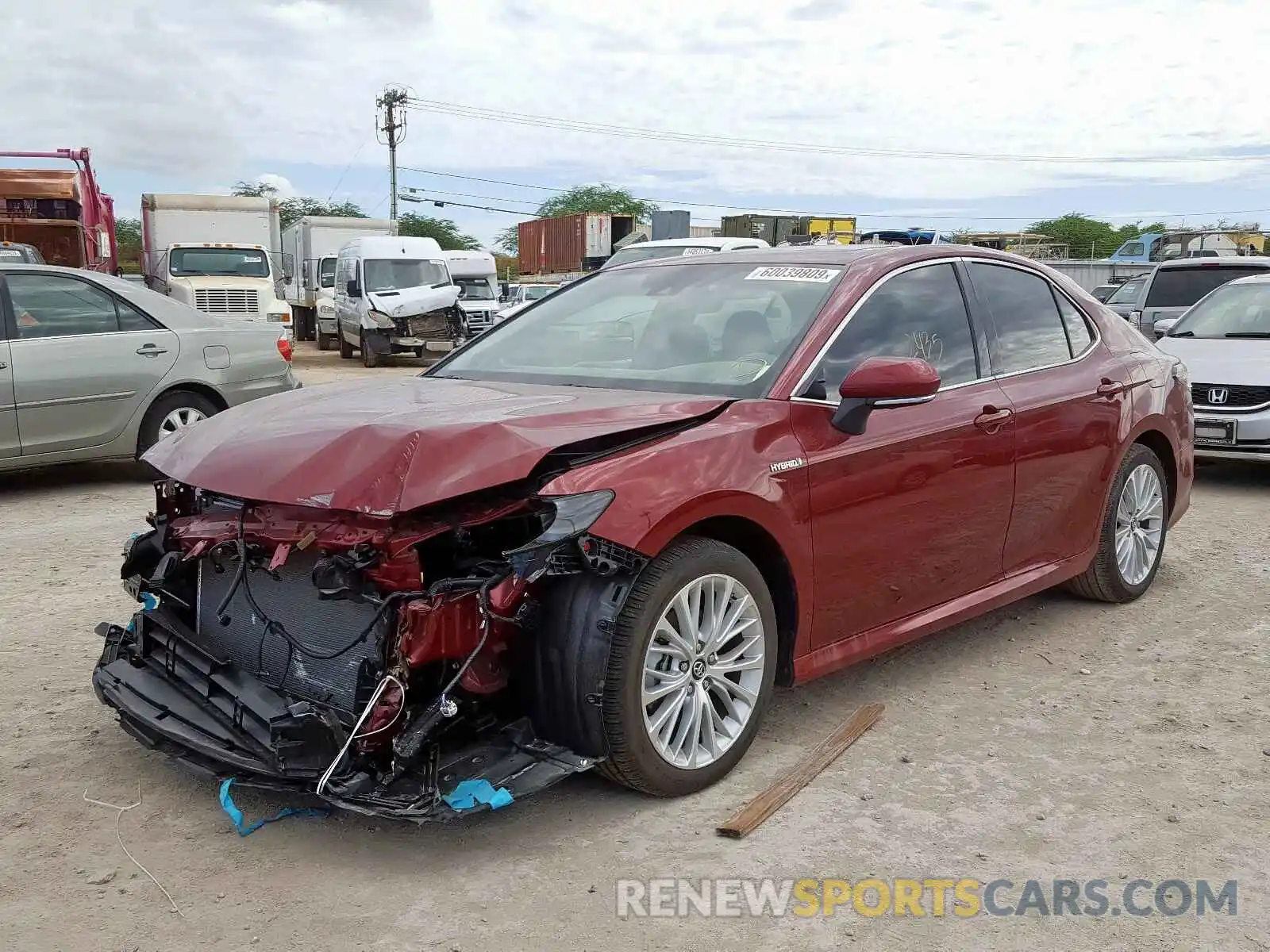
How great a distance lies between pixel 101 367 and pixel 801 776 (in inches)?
248

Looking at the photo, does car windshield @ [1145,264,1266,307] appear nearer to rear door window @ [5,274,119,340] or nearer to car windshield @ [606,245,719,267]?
car windshield @ [606,245,719,267]

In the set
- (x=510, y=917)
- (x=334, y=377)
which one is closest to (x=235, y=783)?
(x=510, y=917)

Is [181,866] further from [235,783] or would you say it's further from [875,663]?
[875,663]

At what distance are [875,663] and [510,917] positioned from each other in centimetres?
227

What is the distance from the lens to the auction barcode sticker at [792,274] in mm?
4223

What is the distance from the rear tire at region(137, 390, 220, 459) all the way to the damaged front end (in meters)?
5.14

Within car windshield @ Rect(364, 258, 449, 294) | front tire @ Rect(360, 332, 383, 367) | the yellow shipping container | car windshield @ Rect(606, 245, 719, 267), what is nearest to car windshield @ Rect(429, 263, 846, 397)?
car windshield @ Rect(606, 245, 719, 267)

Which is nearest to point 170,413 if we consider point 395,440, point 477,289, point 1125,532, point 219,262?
point 395,440

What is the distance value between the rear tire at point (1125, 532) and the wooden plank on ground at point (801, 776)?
5.47 feet

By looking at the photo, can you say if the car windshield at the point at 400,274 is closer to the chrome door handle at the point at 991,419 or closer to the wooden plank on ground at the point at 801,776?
the chrome door handle at the point at 991,419

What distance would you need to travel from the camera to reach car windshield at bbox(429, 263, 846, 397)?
398 centimetres

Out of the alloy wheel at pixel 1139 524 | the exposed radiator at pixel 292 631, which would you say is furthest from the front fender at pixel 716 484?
the alloy wheel at pixel 1139 524

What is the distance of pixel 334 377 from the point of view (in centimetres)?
1886

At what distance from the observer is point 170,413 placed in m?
8.38
